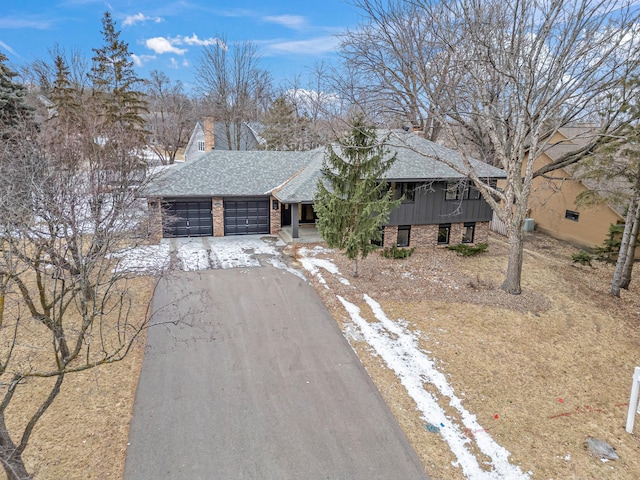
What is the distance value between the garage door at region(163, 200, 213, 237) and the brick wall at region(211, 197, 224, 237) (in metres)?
0.22

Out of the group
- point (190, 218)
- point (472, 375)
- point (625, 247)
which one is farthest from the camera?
point (190, 218)

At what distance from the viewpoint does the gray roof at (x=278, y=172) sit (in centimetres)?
1738

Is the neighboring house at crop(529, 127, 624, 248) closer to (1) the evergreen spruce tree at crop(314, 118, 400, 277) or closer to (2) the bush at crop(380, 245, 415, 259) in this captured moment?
(2) the bush at crop(380, 245, 415, 259)

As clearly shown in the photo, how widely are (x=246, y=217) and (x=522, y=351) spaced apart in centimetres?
1432

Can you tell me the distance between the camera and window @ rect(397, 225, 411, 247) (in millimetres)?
18297

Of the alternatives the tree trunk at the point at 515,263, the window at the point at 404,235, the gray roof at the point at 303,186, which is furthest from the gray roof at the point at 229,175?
the tree trunk at the point at 515,263

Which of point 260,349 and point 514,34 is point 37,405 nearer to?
point 260,349

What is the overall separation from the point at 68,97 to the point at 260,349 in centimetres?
3329

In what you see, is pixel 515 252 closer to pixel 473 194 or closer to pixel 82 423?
pixel 473 194

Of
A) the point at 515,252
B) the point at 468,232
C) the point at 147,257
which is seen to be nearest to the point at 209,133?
the point at 147,257

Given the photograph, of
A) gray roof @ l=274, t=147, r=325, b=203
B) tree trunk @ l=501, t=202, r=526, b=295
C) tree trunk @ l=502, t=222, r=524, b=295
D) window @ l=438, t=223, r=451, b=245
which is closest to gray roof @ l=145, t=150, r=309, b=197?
gray roof @ l=274, t=147, r=325, b=203

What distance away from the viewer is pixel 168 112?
45312 mm

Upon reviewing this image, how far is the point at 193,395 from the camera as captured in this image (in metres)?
7.40

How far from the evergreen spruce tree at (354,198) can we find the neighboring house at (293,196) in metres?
3.70
